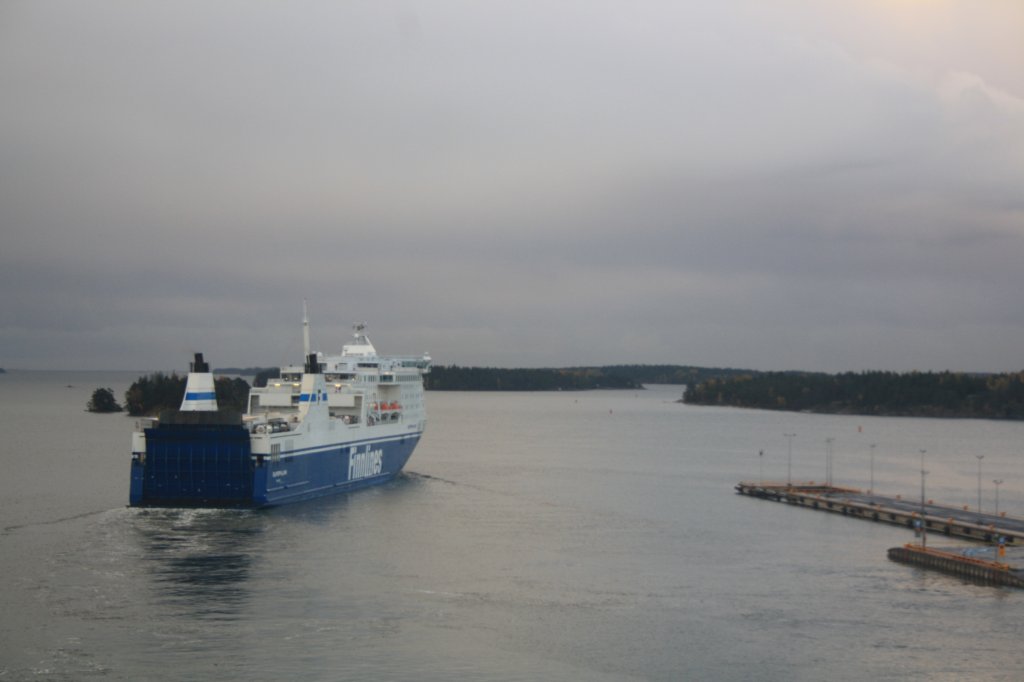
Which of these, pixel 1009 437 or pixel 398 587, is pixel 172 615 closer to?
pixel 398 587

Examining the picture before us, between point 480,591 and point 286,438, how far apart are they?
46.2 ft

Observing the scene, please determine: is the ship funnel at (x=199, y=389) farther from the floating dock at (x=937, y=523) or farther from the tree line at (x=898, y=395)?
the tree line at (x=898, y=395)

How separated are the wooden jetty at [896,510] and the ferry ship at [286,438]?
1741cm

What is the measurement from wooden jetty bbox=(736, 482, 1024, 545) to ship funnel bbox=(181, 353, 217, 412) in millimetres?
24852

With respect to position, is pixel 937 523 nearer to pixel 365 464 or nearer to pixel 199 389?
pixel 365 464

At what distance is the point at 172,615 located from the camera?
979 inches

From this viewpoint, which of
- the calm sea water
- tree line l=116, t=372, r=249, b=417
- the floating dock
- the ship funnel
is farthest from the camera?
tree line l=116, t=372, r=249, b=417

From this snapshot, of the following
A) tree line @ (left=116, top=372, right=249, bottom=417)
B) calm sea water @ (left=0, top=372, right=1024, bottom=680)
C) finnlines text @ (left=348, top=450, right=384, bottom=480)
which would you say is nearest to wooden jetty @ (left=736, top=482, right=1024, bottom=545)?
calm sea water @ (left=0, top=372, right=1024, bottom=680)

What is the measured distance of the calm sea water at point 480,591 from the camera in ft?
73.2

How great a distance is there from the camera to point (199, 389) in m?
43.0

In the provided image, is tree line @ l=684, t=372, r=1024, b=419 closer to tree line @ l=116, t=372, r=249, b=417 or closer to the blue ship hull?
tree line @ l=116, t=372, r=249, b=417

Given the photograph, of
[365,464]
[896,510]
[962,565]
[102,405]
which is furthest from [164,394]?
[962,565]

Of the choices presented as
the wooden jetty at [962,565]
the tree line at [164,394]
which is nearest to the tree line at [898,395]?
the tree line at [164,394]

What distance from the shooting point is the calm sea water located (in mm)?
22312
